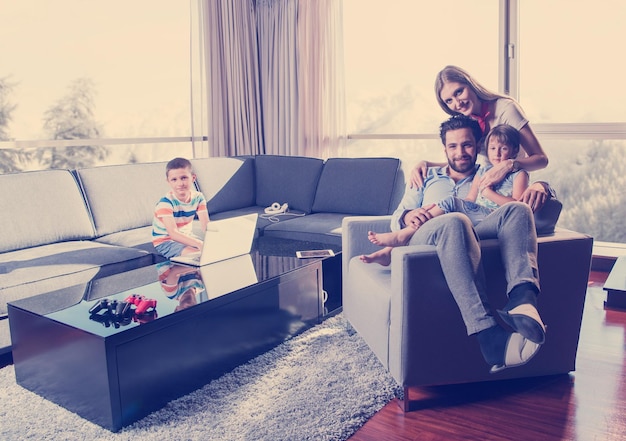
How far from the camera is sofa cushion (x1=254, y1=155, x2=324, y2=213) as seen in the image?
417cm

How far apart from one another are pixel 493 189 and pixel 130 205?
2.19 meters

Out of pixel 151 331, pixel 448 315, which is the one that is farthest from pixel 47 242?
pixel 448 315

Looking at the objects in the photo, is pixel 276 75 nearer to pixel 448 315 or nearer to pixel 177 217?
pixel 177 217

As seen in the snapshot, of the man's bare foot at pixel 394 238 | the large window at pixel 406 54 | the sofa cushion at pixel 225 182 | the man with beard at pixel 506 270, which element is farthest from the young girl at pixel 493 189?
the large window at pixel 406 54

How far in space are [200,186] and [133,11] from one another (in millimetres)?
5586

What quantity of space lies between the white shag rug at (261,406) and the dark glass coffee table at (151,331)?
0.05 metres

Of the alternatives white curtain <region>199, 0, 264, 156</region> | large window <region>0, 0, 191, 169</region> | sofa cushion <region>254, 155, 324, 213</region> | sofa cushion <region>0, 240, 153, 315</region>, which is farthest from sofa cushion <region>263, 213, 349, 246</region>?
large window <region>0, 0, 191, 169</region>

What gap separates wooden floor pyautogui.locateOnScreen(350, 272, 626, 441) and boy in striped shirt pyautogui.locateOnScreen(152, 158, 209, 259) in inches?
51.4

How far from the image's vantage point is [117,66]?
8844 mm

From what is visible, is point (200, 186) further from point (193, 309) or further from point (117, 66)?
point (117, 66)

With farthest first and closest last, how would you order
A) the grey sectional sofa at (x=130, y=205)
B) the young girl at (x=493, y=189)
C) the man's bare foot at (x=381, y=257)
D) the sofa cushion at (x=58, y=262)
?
the grey sectional sofa at (x=130, y=205) < the sofa cushion at (x=58, y=262) < the man's bare foot at (x=381, y=257) < the young girl at (x=493, y=189)

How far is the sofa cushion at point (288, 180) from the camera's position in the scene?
4.17 meters

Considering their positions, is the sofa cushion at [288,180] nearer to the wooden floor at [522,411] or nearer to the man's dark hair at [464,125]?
the man's dark hair at [464,125]

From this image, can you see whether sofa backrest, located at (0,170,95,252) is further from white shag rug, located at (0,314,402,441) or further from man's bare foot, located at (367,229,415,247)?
man's bare foot, located at (367,229,415,247)
